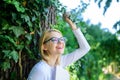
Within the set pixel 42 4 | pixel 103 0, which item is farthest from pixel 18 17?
pixel 103 0

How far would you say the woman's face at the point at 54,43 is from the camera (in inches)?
118

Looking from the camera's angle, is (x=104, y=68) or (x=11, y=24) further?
(x=104, y=68)

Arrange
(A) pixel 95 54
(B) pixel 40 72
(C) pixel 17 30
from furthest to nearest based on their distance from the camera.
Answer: (A) pixel 95 54, (C) pixel 17 30, (B) pixel 40 72

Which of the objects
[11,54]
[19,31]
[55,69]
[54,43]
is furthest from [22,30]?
[55,69]

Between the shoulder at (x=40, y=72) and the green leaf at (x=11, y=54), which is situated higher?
the green leaf at (x=11, y=54)

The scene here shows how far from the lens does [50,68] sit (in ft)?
9.84

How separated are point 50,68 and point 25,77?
37 cm

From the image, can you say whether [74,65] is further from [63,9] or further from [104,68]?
[104,68]

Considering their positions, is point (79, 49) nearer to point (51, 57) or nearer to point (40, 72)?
point (51, 57)

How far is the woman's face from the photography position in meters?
3.00

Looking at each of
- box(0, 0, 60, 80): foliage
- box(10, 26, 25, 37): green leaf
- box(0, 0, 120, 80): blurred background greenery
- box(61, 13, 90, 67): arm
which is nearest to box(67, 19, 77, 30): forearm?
box(61, 13, 90, 67): arm

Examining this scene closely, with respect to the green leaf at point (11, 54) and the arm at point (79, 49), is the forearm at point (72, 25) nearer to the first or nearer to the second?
the arm at point (79, 49)

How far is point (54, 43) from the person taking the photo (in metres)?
3.00

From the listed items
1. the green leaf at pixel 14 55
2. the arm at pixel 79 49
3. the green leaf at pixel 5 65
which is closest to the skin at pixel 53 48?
the arm at pixel 79 49
